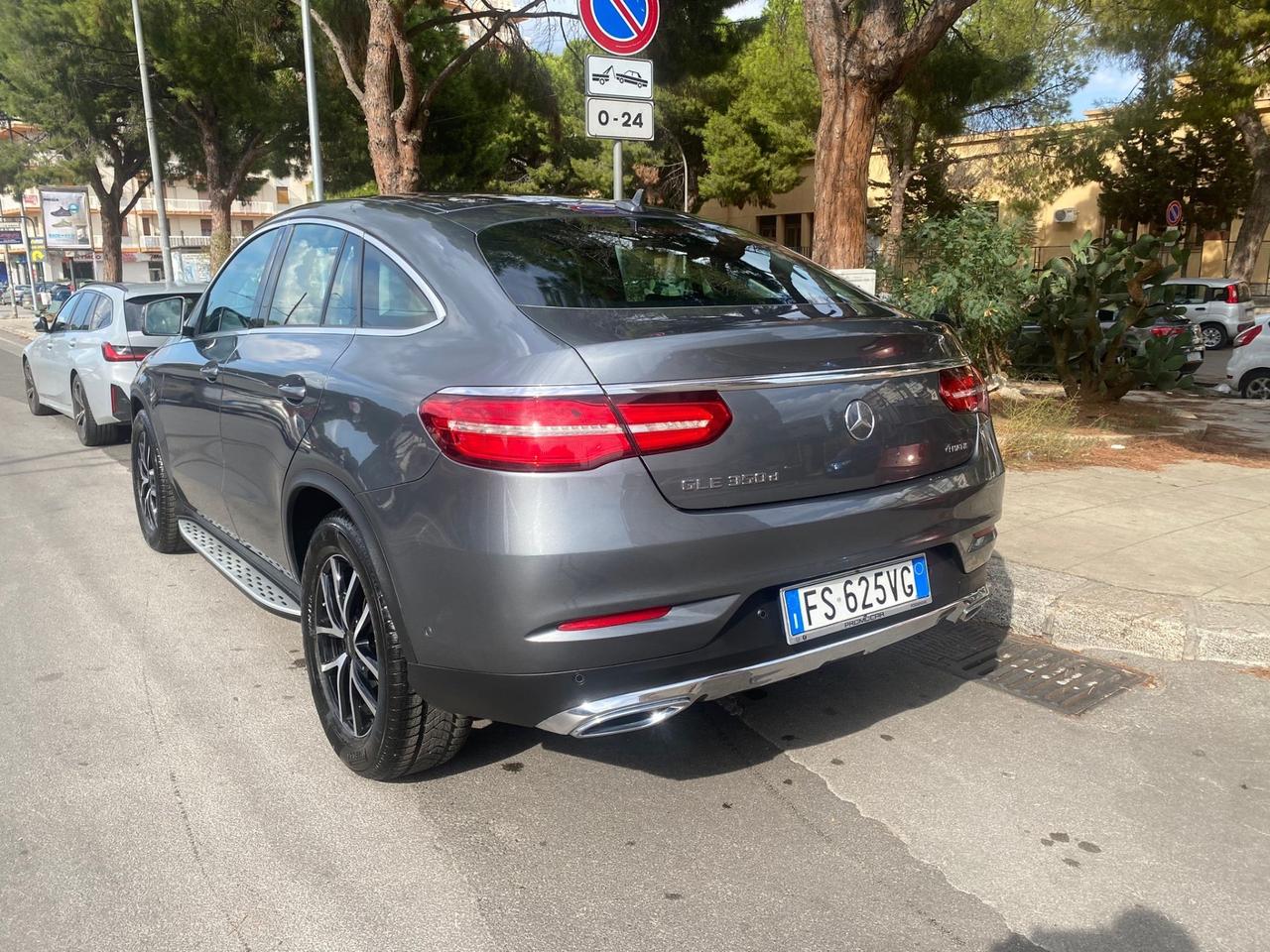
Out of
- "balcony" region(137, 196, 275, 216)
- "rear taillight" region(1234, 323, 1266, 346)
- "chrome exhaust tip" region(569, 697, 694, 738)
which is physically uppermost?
"balcony" region(137, 196, 275, 216)

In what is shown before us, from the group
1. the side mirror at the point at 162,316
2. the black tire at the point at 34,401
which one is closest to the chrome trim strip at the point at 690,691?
the side mirror at the point at 162,316

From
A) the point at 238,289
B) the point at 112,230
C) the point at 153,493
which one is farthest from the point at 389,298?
the point at 112,230

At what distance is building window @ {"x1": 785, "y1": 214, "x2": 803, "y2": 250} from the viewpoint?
140 ft

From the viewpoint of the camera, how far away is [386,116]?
45.9 feet

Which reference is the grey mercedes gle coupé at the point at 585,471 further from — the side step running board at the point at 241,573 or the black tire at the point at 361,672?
the side step running board at the point at 241,573

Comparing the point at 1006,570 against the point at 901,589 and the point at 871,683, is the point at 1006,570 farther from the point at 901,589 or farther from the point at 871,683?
the point at 901,589

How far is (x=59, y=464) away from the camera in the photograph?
8.51m

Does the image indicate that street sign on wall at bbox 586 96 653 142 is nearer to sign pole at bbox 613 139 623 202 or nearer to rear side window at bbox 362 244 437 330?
sign pole at bbox 613 139 623 202

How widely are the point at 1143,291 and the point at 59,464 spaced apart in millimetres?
9227

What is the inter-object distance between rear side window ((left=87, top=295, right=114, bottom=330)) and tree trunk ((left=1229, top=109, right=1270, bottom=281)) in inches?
978

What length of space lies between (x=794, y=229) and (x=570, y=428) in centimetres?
4280

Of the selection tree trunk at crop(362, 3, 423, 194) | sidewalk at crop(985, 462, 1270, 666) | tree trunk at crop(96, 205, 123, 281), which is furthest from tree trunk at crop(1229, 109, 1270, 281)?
tree trunk at crop(96, 205, 123, 281)

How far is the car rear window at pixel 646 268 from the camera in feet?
9.50

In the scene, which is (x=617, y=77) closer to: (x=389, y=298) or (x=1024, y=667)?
(x=389, y=298)
